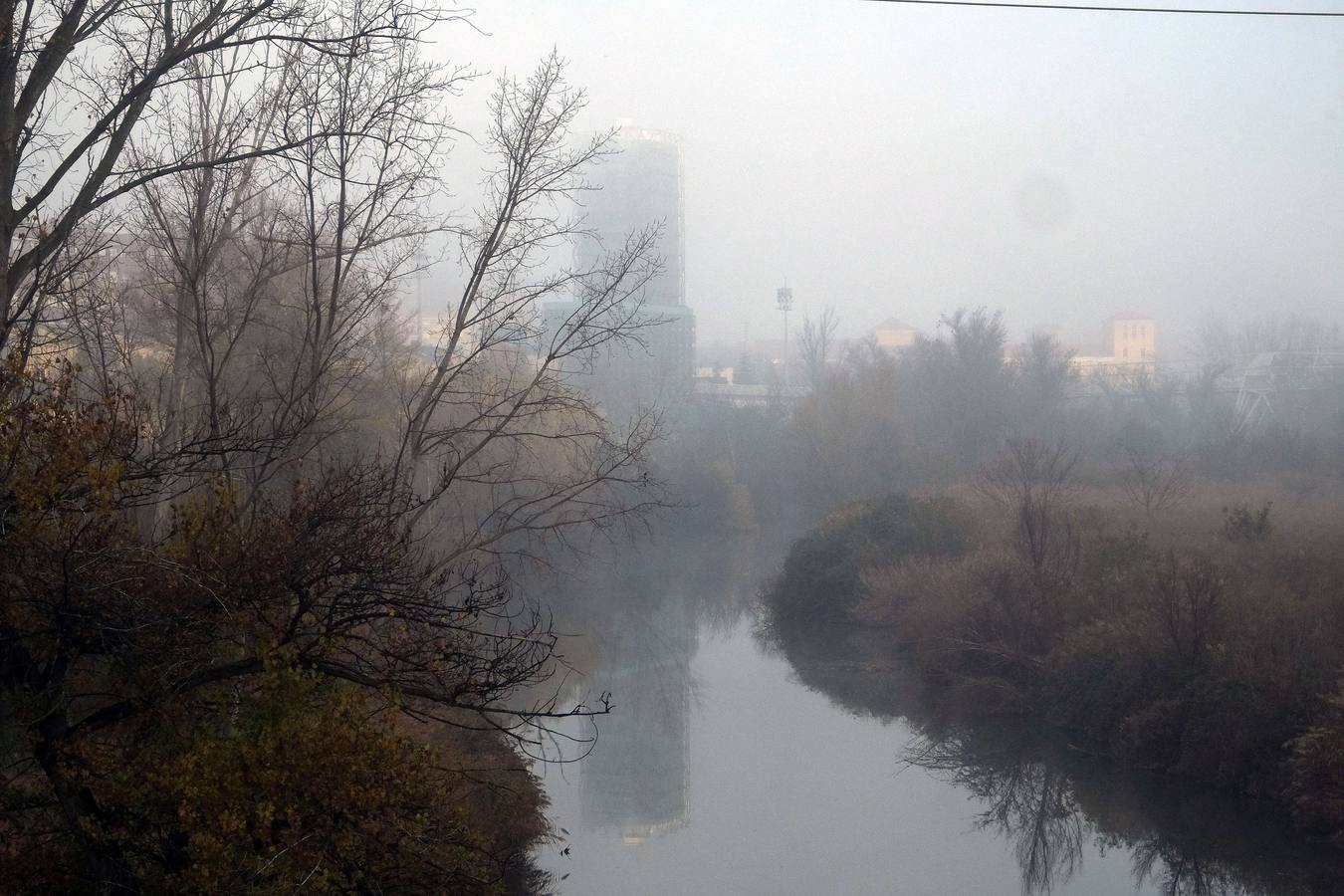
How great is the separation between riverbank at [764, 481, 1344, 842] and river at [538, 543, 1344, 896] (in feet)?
2.24

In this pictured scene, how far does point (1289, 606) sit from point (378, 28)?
1440 cm

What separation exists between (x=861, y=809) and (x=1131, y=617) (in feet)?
17.1

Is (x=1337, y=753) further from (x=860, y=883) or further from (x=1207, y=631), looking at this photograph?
(x=860, y=883)

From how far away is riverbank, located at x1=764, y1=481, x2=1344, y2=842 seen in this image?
13.7 meters

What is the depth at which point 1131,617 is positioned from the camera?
54.9 ft

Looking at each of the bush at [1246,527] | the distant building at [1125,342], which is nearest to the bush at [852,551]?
the bush at [1246,527]

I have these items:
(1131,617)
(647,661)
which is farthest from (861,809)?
(647,661)

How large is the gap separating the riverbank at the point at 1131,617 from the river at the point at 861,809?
2.24 ft

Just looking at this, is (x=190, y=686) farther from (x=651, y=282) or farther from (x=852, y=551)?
(x=651, y=282)

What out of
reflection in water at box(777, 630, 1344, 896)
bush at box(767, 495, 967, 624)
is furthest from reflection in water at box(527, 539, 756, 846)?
reflection in water at box(777, 630, 1344, 896)

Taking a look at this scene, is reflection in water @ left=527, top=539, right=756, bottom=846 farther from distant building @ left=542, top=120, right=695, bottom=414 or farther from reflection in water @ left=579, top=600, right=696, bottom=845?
distant building @ left=542, top=120, right=695, bottom=414

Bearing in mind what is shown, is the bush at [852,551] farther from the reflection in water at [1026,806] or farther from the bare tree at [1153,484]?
the reflection in water at [1026,806]

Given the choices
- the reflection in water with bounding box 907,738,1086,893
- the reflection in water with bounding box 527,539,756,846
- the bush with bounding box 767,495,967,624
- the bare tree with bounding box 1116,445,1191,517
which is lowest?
the reflection in water with bounding box 527,539,756,846

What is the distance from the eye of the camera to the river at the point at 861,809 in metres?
12.4
